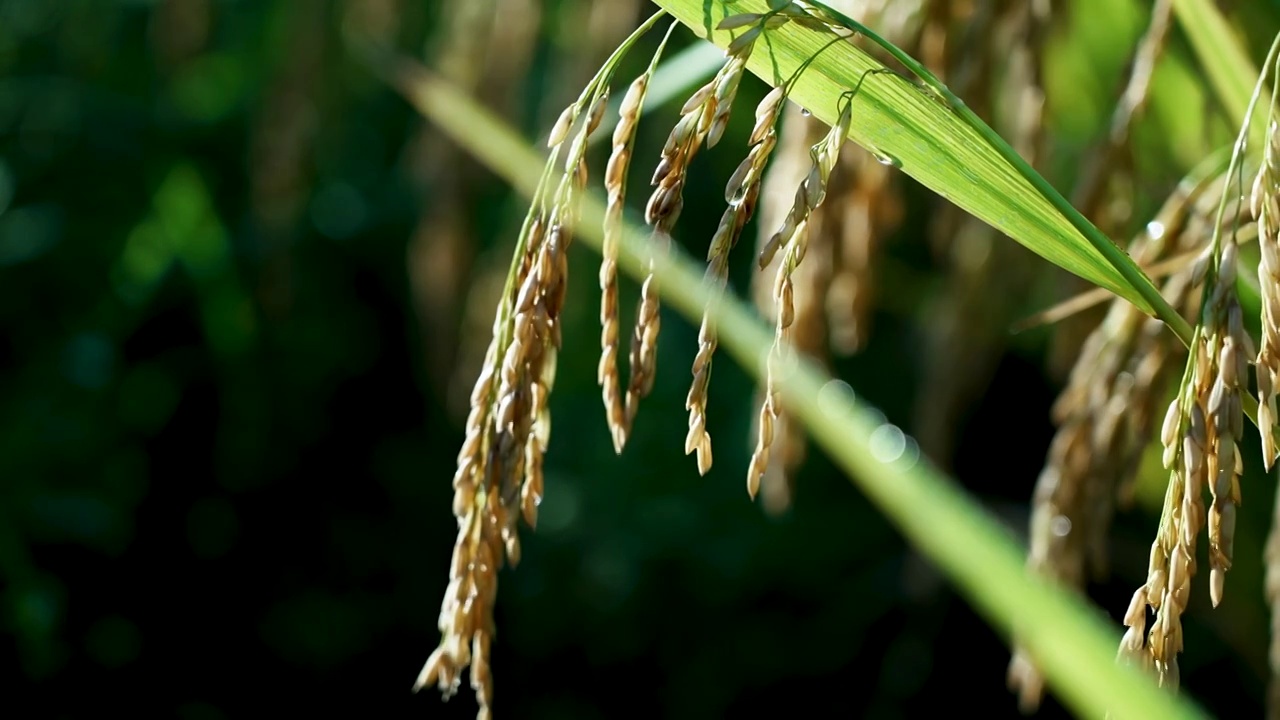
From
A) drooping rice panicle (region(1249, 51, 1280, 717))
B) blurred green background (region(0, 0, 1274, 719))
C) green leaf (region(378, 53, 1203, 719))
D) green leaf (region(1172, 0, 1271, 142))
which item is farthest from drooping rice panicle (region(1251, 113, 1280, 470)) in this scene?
blurred green background (region(0, 0, 1274, 719))

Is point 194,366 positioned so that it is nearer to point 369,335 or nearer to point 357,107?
point 369,335

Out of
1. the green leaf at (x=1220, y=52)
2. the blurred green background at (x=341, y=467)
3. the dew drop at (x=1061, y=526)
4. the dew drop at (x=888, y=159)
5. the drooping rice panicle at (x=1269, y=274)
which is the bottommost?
the blurred green background at (x=341, y=467)

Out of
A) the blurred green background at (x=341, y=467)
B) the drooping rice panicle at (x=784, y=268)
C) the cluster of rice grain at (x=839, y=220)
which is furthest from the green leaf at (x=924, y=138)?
the blurred green background at (x=341, y=467)

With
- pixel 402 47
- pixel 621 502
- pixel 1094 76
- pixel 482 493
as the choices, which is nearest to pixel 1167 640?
pixel 482 493

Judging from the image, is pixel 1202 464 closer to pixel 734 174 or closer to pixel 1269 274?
pixel 1269 274

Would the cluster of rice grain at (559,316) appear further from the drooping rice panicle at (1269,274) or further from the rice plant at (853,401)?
the drooping rice panicle at (1269,274)

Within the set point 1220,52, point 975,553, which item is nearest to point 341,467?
point 1220,52

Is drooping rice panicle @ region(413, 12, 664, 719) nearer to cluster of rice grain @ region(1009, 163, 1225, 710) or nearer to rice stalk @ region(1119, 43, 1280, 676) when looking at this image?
rice stalk @ region(1119, 43, 1280, 676)
